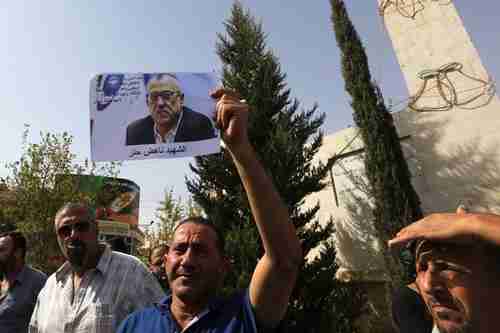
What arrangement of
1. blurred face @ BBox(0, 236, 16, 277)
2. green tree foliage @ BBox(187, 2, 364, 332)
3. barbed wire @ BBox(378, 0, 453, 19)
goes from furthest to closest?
barbed wire @ BBox(378, 0, 453, 19)
green tree foliage @ BBox(187, 2, 364, 332)
blurred face @ BBox(0, 236, 16, 277)

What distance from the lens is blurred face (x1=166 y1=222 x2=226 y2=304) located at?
1557 mm

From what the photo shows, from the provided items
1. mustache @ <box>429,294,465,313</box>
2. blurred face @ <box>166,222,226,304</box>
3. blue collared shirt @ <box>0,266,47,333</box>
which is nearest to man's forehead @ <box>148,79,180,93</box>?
blurred face @ <box>166,222,226,304</box>

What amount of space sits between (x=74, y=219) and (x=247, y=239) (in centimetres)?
468

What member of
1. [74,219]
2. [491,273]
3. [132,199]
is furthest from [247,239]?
[132,199]

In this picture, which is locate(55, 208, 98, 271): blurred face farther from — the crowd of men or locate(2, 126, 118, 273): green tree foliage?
locate(2, 126, 118, 273): green tree foliage

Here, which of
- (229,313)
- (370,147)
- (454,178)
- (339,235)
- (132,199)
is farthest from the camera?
Result: (132,199)

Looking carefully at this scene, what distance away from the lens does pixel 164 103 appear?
7.53 feet

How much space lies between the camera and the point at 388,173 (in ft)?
28.9

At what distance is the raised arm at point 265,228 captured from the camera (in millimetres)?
1392

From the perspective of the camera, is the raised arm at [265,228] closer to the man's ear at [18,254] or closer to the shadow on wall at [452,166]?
the man's ear at [18,254]

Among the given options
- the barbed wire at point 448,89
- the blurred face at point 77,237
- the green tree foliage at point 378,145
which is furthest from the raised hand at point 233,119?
the barbed wire at point 448,89

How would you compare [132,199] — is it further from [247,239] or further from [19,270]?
[19,270]

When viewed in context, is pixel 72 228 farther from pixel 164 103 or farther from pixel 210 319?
pixel 210 319

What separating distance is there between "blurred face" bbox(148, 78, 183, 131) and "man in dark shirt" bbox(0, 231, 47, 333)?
2.19 meters
